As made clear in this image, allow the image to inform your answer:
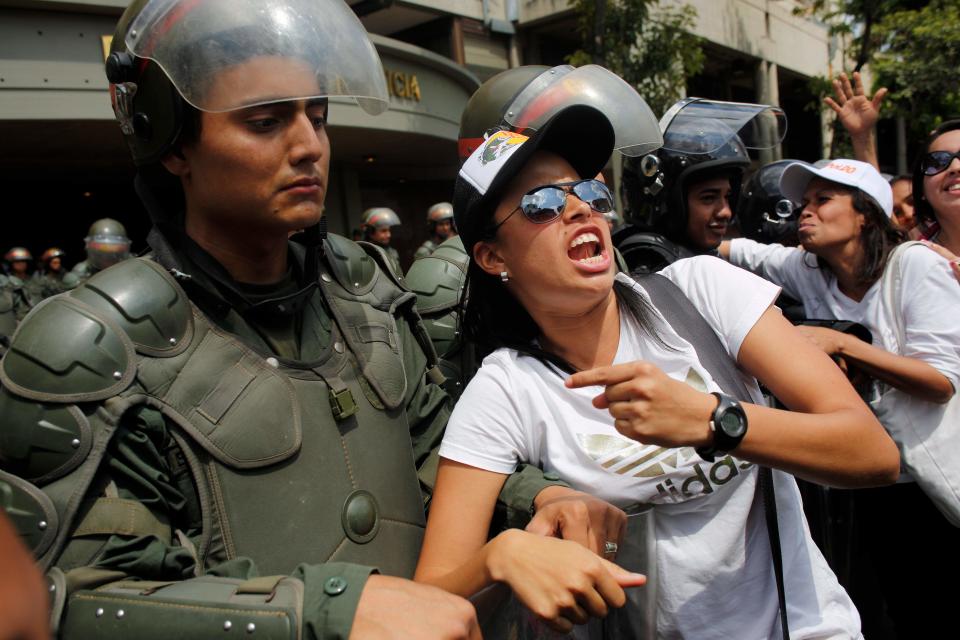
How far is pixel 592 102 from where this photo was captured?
10.1 feet

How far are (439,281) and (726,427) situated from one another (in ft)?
5.50

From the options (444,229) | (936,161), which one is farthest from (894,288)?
(444,229)

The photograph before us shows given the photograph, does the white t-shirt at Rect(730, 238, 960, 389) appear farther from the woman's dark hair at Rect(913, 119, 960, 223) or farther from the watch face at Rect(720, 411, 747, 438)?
the watch face at Rect(720, 411, 747, 438)

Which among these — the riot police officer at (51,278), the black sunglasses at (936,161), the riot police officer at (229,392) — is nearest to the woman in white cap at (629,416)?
the riot police officer at (229,392)

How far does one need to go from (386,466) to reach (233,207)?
2.30ft

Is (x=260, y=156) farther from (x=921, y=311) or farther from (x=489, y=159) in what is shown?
(x=921, y=311)

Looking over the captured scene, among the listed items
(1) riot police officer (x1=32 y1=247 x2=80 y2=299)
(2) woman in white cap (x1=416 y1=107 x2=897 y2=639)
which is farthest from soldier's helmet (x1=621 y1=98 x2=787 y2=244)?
(1) riot police officer (x1=32 y1=247 x2=80 y2=299)

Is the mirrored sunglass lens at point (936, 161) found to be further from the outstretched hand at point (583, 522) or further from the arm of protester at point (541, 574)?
the arm of protester at point (541, 574)

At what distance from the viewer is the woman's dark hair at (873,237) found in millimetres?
3004

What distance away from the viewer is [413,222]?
19172 mm

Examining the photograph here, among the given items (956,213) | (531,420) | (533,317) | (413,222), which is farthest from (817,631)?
(413,222)

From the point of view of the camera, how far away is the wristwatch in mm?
1431

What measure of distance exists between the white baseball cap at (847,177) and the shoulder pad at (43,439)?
2.86 m

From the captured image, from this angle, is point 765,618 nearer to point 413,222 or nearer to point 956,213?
point 956,213
